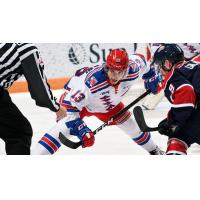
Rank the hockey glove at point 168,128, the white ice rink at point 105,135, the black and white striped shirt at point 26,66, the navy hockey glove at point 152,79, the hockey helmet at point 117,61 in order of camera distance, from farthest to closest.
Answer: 1. the white ice rink at point 105,135
2. the navy hockey glove at point 152,79
3. the hockey helmet at point 117,61
4. the hockey glove at point 168,128
5. the black and white striped shirt at point 26,66

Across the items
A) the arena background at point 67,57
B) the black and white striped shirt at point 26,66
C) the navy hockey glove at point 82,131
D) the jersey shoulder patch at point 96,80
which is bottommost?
the arena background at point 67,57

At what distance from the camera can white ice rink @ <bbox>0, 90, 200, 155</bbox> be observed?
3.36 m

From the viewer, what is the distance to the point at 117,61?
107 inches

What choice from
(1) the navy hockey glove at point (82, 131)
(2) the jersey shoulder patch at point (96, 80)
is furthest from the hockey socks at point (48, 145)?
(2) the jersey shoulder patch at point (96, 80)

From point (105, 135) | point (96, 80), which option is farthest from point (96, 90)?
point (105, 135)

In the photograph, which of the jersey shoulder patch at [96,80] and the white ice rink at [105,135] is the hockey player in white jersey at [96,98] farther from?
the white ice rink at [105,135]

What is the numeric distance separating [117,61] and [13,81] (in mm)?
550

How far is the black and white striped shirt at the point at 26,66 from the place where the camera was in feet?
7.52

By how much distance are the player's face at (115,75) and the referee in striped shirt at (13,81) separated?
37 centimetres

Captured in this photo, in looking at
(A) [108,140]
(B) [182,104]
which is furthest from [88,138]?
(A) [108,140]

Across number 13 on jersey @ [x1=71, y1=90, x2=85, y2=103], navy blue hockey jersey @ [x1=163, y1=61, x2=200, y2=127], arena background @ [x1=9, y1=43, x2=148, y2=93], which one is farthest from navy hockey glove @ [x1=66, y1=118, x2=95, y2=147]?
Answer: arena background @ [x1=9, y1=43, x2=148, y2=93]

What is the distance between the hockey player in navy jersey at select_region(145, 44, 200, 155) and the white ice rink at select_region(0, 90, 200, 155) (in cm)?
78

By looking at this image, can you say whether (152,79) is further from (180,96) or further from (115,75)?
(180,96)

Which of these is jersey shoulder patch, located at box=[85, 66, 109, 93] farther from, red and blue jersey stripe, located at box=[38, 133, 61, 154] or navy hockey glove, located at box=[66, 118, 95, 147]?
red and blue jersey stripe, located at box=[38, 133, 61, 154]
